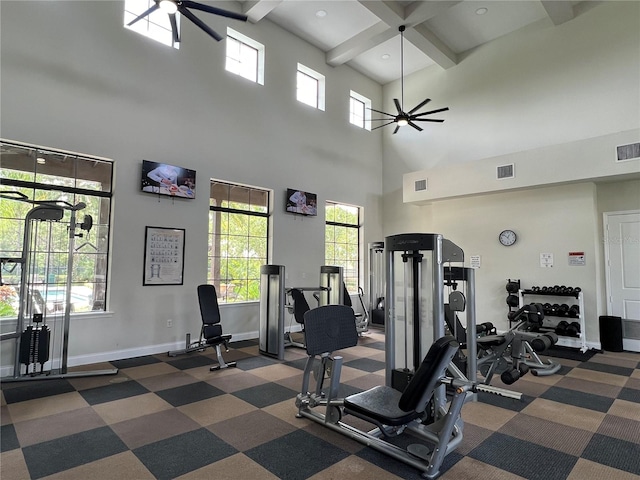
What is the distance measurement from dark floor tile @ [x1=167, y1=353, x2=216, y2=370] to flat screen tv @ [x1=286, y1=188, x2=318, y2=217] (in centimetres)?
307

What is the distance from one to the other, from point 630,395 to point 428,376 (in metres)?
3.14

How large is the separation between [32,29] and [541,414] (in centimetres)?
697

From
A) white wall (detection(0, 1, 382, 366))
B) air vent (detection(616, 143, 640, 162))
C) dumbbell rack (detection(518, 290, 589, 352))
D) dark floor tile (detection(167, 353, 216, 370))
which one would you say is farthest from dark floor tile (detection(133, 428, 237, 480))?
air vent (detection(616, 143, 640, 162))

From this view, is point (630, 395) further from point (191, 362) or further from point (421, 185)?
point (191, 362)

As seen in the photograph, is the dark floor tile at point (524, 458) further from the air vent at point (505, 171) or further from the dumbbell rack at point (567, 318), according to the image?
the air vent at point (505, 171)

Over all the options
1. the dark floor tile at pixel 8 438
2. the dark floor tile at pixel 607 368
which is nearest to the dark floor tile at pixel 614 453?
the dark floor tile at pixel 607 368

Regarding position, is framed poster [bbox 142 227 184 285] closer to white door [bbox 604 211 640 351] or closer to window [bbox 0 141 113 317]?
window [bbox 0 141 113 317]

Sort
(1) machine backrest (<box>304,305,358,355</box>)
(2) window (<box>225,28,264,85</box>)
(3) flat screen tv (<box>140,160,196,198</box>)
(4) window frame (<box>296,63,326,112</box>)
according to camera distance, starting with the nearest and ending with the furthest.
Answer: (1) machine backrest (<box>304,305,358,355</box>), (3) flat screen tv (<box>140,160,196,198</box>), (2) window (<box>225,28,264,85</box>), (4) window frame (<box>296,63,326,112</box>)

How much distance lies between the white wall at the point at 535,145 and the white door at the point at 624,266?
0.59ft

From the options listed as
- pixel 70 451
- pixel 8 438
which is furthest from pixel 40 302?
pixel 70 451

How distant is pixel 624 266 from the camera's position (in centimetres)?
609

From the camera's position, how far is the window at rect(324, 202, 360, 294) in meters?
8.12

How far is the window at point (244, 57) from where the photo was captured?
21.5ft

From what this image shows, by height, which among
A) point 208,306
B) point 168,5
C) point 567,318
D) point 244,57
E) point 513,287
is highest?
point 244,57
